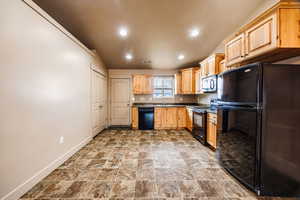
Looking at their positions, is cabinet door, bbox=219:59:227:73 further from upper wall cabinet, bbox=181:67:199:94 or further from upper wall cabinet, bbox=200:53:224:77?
upper wall cabinet, bbox=181:67:199:94

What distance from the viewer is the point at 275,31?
5.37 feet

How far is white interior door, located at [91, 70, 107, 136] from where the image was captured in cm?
427

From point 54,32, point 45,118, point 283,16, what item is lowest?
point 45,118

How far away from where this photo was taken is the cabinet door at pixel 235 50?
218 cm

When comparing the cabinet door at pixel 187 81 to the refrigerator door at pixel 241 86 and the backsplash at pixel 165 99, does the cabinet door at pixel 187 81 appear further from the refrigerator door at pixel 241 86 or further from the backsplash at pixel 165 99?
the refrigerator door at pixel 241 86

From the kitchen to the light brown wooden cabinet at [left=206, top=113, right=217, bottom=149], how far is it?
47mm

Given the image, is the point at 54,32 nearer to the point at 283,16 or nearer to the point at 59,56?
the point at 59,56

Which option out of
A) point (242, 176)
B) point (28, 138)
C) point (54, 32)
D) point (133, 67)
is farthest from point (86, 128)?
point (242, 176)

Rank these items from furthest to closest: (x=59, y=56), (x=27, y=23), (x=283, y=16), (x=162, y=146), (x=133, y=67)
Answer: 1. (x=133, y=67)
2. (x=162, y=146)
3. (x=59, y=56)
4. (x=27, y=23)
5. (x=283, y=16)

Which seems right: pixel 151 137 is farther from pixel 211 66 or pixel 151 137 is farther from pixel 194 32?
pixel 194 32

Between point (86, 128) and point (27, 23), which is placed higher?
point (27, 23)

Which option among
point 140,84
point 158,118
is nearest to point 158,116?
point 158,118

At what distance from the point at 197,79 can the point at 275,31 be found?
10.7 feet

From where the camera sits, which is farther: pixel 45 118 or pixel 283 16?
pixel 45 118
